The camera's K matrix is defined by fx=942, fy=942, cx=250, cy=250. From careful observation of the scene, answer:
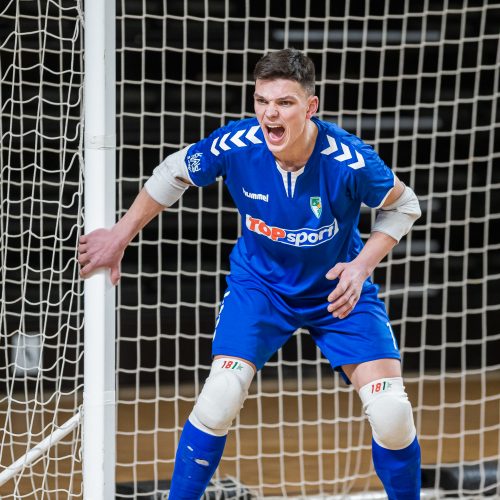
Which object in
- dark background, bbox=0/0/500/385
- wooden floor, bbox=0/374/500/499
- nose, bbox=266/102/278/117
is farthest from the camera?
dark background, bbox=0/0/500/385

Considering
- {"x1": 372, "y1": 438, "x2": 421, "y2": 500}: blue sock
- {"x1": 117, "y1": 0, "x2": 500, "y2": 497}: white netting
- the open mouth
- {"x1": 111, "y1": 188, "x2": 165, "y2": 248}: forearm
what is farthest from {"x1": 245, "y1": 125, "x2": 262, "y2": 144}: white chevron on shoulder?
{"x1": 117, "y1": 0, "x2": 500, "y2": 497}: white netting

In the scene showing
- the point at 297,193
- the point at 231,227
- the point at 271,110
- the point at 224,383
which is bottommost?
the point at 231,227

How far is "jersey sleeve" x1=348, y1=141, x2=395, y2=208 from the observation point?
8.11 ft

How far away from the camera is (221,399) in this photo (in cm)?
239

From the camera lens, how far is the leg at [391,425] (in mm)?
2422

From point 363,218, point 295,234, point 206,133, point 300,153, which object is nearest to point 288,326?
point 295,234

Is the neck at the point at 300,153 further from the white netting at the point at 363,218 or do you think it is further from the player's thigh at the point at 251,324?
the white netting at the point at 363,218

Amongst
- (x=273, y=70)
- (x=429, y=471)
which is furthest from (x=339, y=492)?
(x=273, y=70)

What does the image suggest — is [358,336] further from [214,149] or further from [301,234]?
[214,149]

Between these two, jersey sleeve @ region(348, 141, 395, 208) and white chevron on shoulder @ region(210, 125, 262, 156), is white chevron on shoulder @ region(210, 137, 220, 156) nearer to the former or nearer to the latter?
white chevron on shoulder @ region(210, 125, 262, 156)

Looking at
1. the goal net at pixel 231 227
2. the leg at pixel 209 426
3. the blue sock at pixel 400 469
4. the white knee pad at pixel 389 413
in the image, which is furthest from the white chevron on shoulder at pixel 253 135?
the goal net at pixel 231 227

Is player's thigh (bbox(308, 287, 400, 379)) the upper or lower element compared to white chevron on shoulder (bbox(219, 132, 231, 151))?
lower

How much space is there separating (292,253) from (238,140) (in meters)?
0.34

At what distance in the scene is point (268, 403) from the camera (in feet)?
17.4
